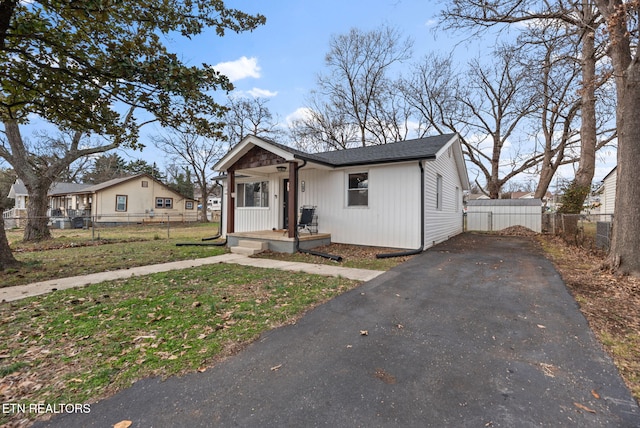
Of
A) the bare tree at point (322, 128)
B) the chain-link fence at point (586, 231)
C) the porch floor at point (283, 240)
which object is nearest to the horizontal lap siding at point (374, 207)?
the porch floor at point (283, 240)

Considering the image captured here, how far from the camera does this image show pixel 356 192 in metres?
9.84

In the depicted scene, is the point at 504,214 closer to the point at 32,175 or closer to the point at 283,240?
the point at 283,240

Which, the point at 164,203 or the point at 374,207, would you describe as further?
the point at 164,203

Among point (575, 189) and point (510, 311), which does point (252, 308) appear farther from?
point (575, 189)

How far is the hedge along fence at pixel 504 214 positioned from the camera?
653 inches

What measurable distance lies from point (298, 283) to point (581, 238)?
10093 mm

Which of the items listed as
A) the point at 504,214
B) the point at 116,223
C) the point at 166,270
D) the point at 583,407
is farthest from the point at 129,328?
the point at 116,223

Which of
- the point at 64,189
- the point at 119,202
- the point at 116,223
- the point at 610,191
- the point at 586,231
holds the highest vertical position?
the point at 64,189

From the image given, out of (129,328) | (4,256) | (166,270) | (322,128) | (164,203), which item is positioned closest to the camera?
(129,328)

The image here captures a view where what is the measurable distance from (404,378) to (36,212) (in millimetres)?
16421

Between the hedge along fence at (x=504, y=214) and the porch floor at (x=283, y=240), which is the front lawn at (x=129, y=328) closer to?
the porch floor at (x=283, y=240)

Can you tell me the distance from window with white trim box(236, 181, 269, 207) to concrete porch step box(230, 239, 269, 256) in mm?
2925

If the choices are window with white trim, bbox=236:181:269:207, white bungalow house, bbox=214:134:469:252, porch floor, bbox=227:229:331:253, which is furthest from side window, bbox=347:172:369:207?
window with white trim, bbox=236:181:269:207

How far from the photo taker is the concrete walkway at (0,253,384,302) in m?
4.69
